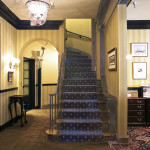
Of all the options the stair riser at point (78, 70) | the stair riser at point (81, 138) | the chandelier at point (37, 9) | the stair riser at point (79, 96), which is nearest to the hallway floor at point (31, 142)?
the stair riser at point (81, 138)

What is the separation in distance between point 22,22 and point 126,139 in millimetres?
5078

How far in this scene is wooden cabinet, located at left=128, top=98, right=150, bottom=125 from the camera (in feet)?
18.5

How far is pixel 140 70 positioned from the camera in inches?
252

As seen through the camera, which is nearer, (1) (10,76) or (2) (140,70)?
(1) (10,76)

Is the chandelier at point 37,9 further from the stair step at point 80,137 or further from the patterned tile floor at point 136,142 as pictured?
the patterned tile floor at point 136,142

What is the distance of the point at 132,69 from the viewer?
21.1 ft

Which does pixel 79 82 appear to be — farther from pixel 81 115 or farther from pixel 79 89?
pixel 81 115

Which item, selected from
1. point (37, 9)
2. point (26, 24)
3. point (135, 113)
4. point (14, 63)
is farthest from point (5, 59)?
point (135, 113)

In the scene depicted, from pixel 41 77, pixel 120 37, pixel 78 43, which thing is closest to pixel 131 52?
pixel 120 37

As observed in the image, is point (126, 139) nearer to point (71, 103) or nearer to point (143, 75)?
point (71, 103)

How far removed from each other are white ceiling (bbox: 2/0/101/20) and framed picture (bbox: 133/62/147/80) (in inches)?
86.1

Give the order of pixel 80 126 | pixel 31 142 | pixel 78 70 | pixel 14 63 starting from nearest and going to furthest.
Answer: pixel 31 142
pixel 80 126
pixel 14 63
pixel 78 70

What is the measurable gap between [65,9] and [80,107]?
2.90 metres

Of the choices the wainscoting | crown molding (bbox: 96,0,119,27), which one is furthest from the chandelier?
the wainscoting
